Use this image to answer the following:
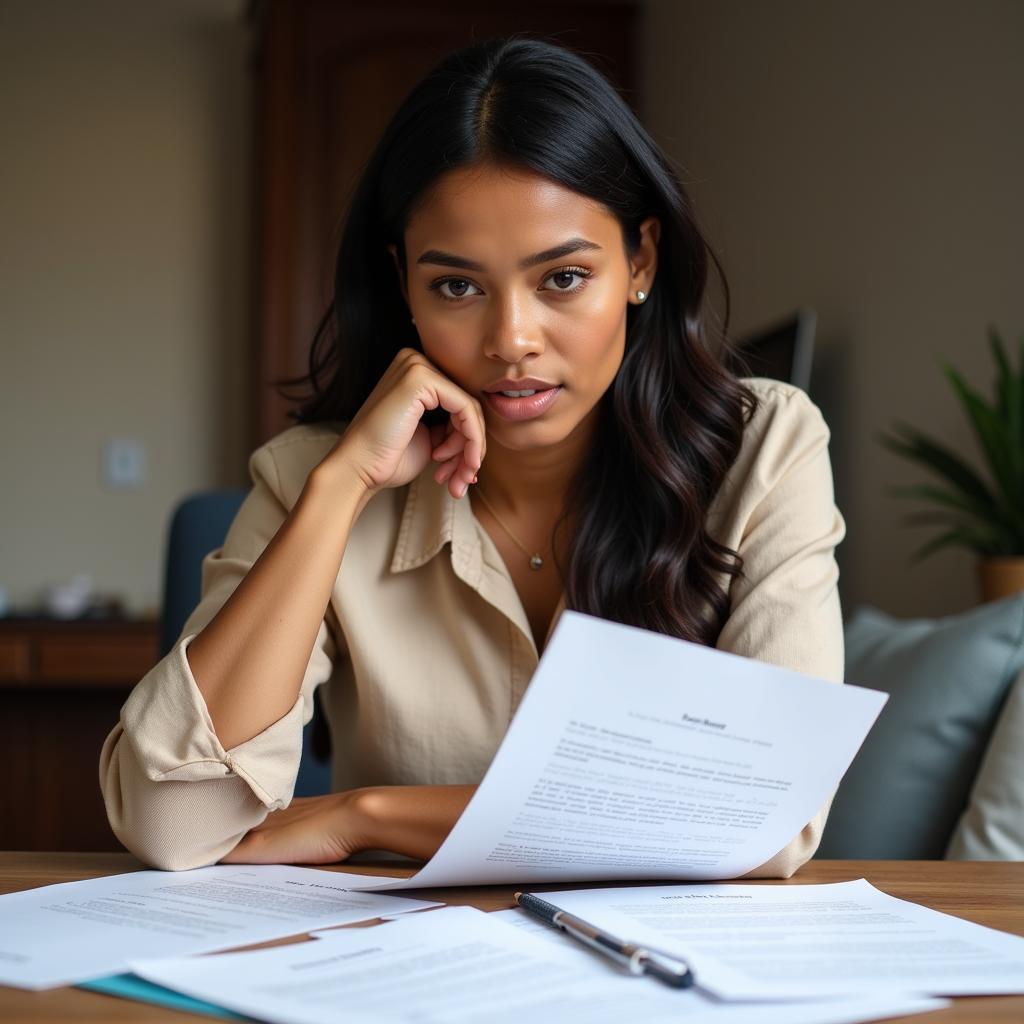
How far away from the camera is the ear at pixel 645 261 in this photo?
136 centimetres

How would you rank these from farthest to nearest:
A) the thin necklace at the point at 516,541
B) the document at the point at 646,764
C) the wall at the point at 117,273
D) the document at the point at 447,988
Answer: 1. the wall at the point at 117,273
2. the thin necklace at the point at 516,541
3. the document at the point at 646,764
4. the document at the point at 447,988

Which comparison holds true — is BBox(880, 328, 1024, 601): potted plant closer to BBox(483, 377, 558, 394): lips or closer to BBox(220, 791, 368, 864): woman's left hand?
BBox(483, 377, 558, 394): lips

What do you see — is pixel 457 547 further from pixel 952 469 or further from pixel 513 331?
pixel 952 469

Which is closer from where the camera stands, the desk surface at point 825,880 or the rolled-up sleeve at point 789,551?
the desk surface at point 825,880

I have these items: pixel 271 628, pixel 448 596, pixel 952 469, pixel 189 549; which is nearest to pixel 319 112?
pixel 189 549

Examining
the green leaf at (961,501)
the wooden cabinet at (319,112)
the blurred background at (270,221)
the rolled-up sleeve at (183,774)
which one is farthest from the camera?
the wooden cabinet at (319,112)

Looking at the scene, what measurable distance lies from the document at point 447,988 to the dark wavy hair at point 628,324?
1.99 ft

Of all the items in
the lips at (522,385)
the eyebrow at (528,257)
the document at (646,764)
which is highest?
the eyebrow at (528,257)

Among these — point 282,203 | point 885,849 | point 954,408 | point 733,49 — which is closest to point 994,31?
point 954,408

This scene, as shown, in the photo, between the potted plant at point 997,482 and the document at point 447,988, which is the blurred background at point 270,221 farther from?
the document at point 447,988

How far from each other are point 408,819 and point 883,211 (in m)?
1.88

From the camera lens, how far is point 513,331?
3.86ft

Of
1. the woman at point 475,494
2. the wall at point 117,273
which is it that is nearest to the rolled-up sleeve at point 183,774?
the woman at point 475,494

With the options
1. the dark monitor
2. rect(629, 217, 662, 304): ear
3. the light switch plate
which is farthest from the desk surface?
the light switch plate
